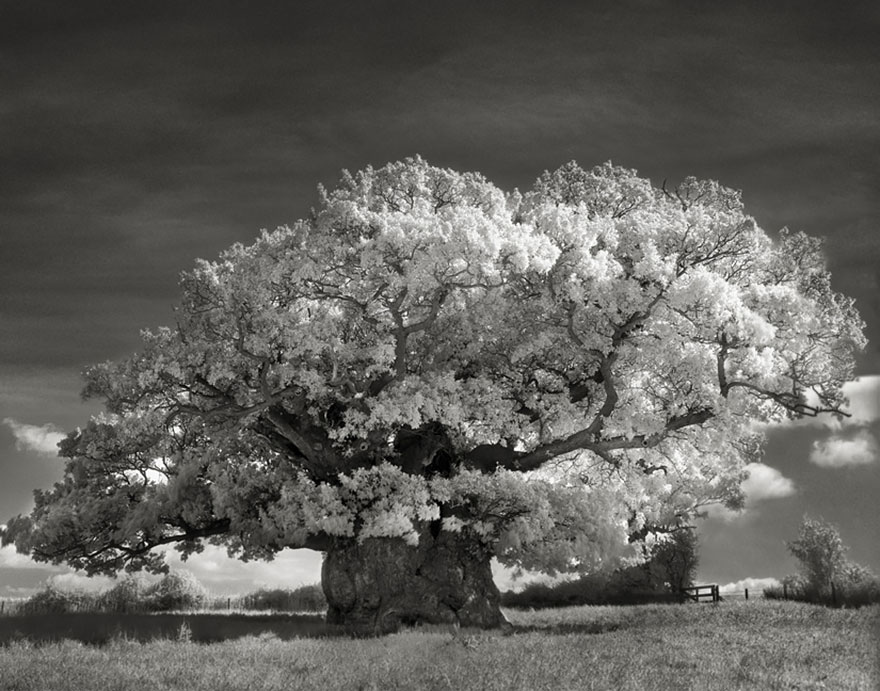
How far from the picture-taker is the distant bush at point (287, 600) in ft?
136

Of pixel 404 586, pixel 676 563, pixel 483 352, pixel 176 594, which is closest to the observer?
pixel 404 586

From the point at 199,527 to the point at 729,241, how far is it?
1921 centimetres

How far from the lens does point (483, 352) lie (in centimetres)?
2475

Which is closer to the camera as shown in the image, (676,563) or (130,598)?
(130,598)

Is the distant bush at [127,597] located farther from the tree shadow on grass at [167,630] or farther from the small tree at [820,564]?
the small tree at [820,564]

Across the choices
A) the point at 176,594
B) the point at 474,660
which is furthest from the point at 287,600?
the point at 474,660

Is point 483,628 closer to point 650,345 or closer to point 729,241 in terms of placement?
point 650,345

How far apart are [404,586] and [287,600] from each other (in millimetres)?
21082

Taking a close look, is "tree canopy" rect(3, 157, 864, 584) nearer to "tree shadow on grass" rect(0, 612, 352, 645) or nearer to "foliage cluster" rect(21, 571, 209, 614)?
"tree shadow on grass" rect(0, 612, 352, 645)

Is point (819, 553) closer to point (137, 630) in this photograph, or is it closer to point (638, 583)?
point (638, 583)

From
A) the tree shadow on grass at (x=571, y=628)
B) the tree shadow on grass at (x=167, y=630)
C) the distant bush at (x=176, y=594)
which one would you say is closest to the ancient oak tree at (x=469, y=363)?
the tree shadow on grass at (x=571, y=628)

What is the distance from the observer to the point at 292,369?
74.3ft

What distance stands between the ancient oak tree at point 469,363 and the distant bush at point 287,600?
52.5 feet

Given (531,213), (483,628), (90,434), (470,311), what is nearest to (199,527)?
(90,434)
